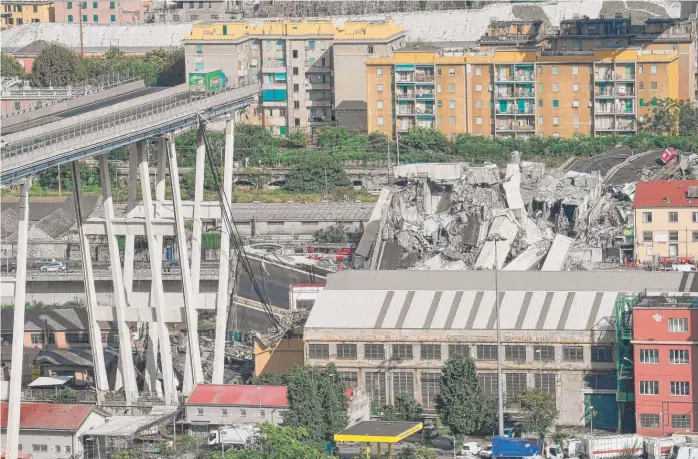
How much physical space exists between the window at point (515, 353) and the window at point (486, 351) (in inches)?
10.6

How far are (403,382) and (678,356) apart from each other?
23.2 feet

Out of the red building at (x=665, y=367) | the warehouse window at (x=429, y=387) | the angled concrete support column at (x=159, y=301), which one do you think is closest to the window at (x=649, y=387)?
the red building at (x=665, y=367)

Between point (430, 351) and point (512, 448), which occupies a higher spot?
point (430, 351)

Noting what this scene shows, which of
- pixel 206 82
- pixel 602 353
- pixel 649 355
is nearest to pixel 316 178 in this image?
pixel 206 82

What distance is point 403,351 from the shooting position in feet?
181

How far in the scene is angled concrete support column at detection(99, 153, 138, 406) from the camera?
55.0m

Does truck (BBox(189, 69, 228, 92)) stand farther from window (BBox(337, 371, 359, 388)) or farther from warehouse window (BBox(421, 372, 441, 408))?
warehouse window (BBox(421, 372, 441, 408))

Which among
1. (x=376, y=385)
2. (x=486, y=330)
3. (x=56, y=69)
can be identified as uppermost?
(x=56, y=69)

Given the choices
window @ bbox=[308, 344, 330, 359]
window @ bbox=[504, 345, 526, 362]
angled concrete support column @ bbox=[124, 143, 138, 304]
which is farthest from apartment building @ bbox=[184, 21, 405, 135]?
window @ bbox=[504, 345, 526, 362]

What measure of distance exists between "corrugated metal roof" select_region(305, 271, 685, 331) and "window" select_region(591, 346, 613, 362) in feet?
1.62

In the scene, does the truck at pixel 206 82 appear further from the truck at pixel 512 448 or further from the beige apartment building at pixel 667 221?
the beige apartment building at pixel 667 221

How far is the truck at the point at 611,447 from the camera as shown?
Answer: 166 feet

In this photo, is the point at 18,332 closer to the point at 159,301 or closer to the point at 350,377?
the point at 159,301

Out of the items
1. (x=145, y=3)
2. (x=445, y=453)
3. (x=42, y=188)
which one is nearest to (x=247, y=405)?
(x=445, y=453)
